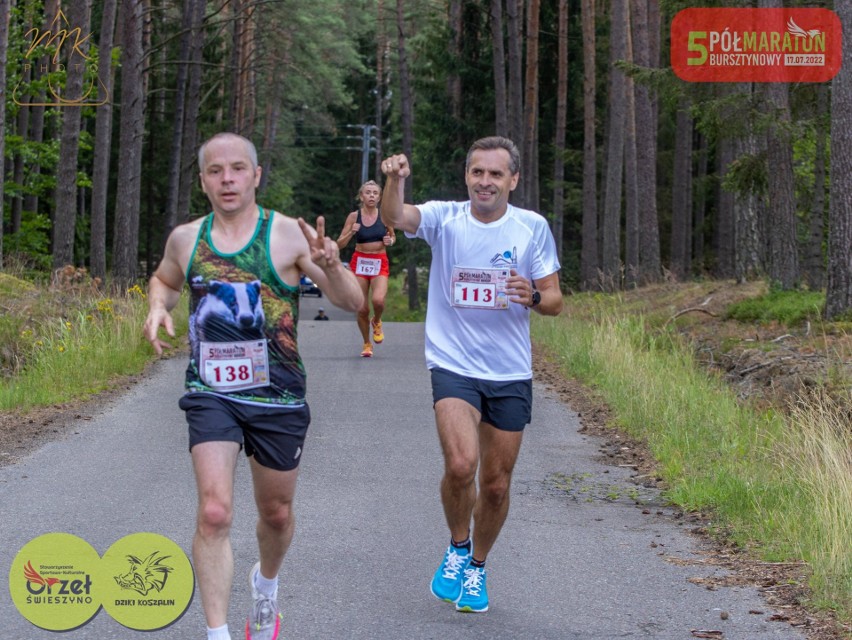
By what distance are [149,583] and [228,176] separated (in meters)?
1.76

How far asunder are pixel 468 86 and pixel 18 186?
16.1 m

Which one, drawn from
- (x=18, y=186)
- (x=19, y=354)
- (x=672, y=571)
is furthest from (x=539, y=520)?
(x=18, y=186)

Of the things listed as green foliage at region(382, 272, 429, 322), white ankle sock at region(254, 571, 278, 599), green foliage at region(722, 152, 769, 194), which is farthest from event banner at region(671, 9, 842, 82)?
green foliage at region(382, 272, 429, 322)

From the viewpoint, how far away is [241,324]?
16.9ft

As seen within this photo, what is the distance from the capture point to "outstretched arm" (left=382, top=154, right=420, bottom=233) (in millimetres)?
6125

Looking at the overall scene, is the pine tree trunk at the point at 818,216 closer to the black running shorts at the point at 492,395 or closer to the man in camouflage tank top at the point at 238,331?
the black running shorts at the point at 492,395

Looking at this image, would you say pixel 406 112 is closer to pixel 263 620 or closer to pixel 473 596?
pixel 473 596

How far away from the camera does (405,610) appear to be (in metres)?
6.18

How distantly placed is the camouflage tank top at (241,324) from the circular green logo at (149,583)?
33.1 inches

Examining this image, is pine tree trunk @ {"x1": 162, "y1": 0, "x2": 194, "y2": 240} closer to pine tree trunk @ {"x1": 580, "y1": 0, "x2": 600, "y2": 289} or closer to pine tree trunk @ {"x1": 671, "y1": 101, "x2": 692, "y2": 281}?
pine tree trunk @ {"x1": 580, "y1": 0, "x2": 600, "y2": 289}

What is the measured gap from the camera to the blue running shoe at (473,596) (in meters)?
6.19

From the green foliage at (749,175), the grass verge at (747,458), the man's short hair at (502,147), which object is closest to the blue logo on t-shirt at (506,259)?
the man's short hair at (502,147)

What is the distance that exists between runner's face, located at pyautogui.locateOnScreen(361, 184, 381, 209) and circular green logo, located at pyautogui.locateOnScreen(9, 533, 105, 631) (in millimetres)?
9143

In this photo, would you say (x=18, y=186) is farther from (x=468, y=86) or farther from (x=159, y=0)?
(x=468, y=86)
